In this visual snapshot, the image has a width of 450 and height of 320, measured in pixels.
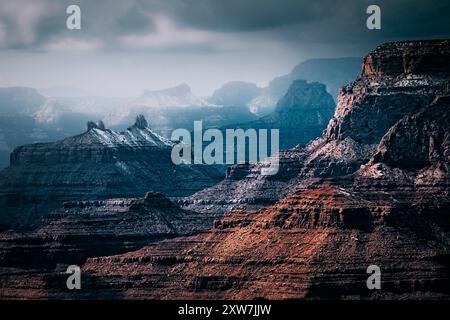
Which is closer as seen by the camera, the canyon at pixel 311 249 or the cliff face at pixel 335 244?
the cliff face at pixel 335 244

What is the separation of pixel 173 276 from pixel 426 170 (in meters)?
27.8

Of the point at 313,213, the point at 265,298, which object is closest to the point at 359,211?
the point at 313,213

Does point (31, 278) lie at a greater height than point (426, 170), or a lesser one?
lesser

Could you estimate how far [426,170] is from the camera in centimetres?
18238

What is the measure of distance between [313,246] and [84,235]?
38001 mm

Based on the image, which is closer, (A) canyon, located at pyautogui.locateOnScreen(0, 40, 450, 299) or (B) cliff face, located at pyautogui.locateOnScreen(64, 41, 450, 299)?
(B) cliff face, located at pyautogui.locateOnScreen(64, 41, 450, 299)

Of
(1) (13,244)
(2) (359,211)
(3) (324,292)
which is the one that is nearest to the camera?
(3) (324,292)

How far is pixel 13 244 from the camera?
19712cm

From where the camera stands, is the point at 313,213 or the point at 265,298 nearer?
the point at 265,298

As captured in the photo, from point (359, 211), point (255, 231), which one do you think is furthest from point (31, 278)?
point (359, 211)

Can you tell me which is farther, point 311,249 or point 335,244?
point 311,249

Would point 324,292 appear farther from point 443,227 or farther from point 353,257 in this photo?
point 443,227

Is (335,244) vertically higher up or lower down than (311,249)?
higher up
